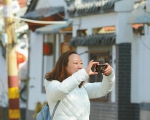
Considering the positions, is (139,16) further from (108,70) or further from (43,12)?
(108,70)

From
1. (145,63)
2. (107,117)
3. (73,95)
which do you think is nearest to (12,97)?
(107,117)

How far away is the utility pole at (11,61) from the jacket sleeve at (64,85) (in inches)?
411

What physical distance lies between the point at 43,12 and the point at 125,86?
17.8 feet

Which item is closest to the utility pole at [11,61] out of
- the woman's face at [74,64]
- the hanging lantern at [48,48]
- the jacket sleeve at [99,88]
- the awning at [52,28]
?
the awning at [52,28]

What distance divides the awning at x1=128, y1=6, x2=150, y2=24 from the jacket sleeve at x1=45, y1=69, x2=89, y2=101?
24.6ft

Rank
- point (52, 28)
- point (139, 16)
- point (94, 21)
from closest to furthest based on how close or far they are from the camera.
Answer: point (139, 16)
point (94, 21)
point (52, 28)

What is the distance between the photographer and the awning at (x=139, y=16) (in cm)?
Answer: 1623

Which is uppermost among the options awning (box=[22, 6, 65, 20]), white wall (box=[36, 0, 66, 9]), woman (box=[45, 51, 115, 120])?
white wall (box=[36, 0, 66, 9])

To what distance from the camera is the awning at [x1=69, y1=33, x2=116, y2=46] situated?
62.0ft

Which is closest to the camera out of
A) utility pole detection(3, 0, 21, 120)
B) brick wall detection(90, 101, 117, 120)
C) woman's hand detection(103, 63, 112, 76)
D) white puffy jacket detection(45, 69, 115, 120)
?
woman's hand detection(103, 63, 112, 76)

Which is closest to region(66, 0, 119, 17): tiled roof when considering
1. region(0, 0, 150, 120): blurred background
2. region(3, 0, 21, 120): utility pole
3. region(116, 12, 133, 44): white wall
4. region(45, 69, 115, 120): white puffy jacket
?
region(0, 0, 150, 120): blurred background

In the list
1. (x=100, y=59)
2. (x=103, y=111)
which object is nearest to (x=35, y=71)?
(x=100, y=59)

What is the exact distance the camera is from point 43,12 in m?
23.2

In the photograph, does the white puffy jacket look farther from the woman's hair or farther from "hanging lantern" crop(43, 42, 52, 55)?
"hanging lantern" crop(43, 42, 52, 55)
